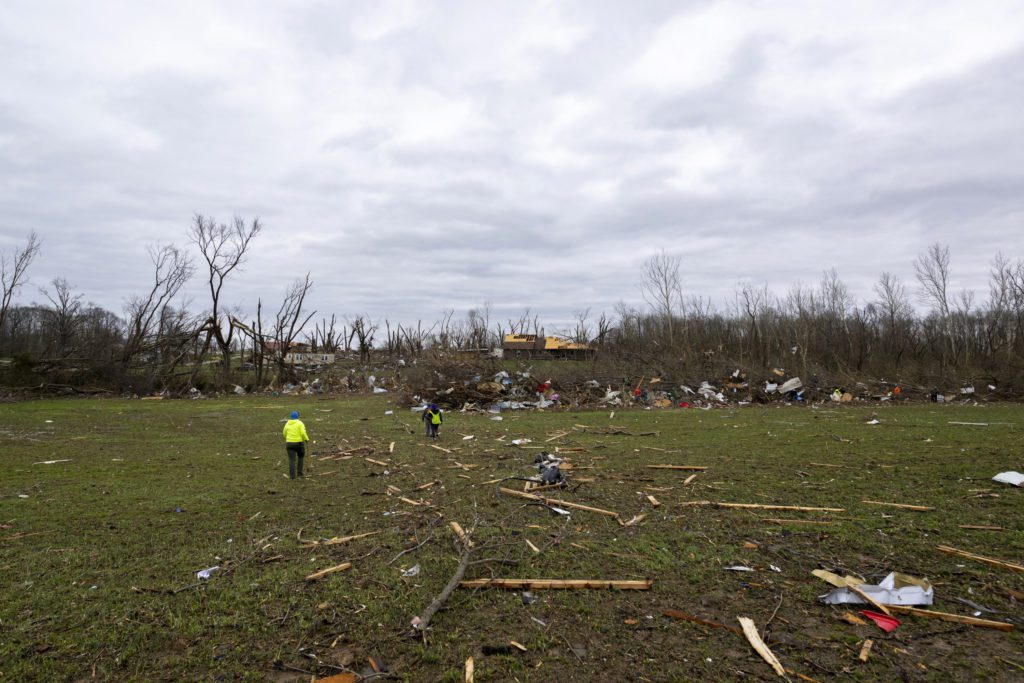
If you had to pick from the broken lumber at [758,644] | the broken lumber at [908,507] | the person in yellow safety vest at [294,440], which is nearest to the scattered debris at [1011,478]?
the broken lumber at [908,507]

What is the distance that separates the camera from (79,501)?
7418 mm

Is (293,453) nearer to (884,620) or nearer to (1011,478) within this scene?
(884,620)

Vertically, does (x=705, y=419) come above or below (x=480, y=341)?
below

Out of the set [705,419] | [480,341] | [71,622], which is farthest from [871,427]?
[480,341]

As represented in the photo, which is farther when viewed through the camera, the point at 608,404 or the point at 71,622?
the point at 608,404

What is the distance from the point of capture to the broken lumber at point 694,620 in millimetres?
3758

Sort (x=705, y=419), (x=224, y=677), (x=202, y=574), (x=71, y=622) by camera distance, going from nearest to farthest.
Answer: (x=224, y=677) < (x=71, y=622) < (x=202, y=574) < (x=705, y=419)

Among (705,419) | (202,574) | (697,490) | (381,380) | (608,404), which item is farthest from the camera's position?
(381,380)

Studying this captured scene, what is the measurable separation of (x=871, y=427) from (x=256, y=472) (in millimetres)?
15775

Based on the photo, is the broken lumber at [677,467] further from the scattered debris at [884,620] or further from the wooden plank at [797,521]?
the scattered debris at [884,620]

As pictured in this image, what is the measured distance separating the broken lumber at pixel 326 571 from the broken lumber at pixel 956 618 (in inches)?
183

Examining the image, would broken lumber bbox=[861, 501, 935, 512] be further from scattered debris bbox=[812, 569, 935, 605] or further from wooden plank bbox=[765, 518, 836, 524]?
scattered debris bbox=[812, 569, 935, 605]

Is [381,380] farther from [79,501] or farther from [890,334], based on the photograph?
[890,334]

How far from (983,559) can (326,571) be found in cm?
609
